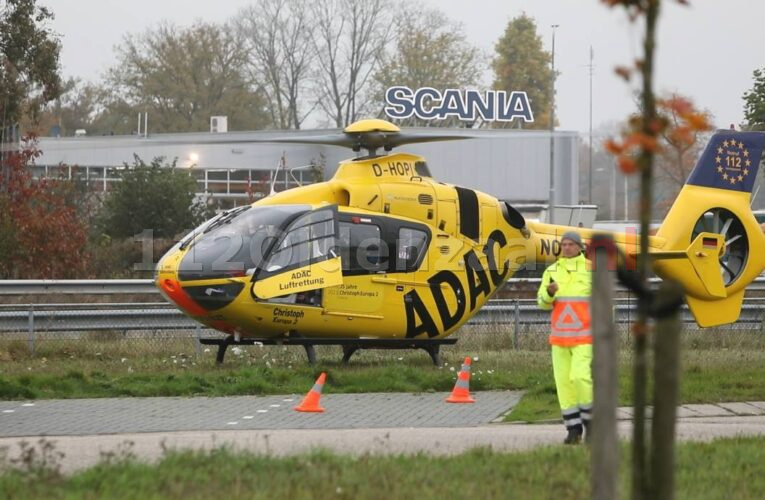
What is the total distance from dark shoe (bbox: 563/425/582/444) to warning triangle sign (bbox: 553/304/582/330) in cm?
91

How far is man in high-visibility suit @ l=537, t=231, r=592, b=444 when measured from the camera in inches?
441

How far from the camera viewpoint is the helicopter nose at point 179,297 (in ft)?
54.7

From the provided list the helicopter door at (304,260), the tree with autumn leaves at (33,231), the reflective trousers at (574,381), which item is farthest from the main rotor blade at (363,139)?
the tree with autumn leaves at (33,231)

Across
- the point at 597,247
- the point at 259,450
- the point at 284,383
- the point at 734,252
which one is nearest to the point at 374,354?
the point at 284,383

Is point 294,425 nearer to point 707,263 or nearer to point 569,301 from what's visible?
point 569,301

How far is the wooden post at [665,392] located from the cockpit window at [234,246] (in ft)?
37.4

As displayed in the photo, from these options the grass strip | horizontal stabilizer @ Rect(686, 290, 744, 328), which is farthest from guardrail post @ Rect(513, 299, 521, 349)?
the grass strip

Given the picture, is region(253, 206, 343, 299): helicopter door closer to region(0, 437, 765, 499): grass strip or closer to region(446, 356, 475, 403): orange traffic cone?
region(446, 356, 475, 403): orange traffic cone

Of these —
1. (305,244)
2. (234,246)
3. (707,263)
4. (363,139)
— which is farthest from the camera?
(707,263)

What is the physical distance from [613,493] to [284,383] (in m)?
9.97

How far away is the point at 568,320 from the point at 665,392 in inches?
226

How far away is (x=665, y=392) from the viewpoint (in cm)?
555

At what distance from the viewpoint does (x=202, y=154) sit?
5688cm

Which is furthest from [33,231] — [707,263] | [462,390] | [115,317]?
[462,390]
